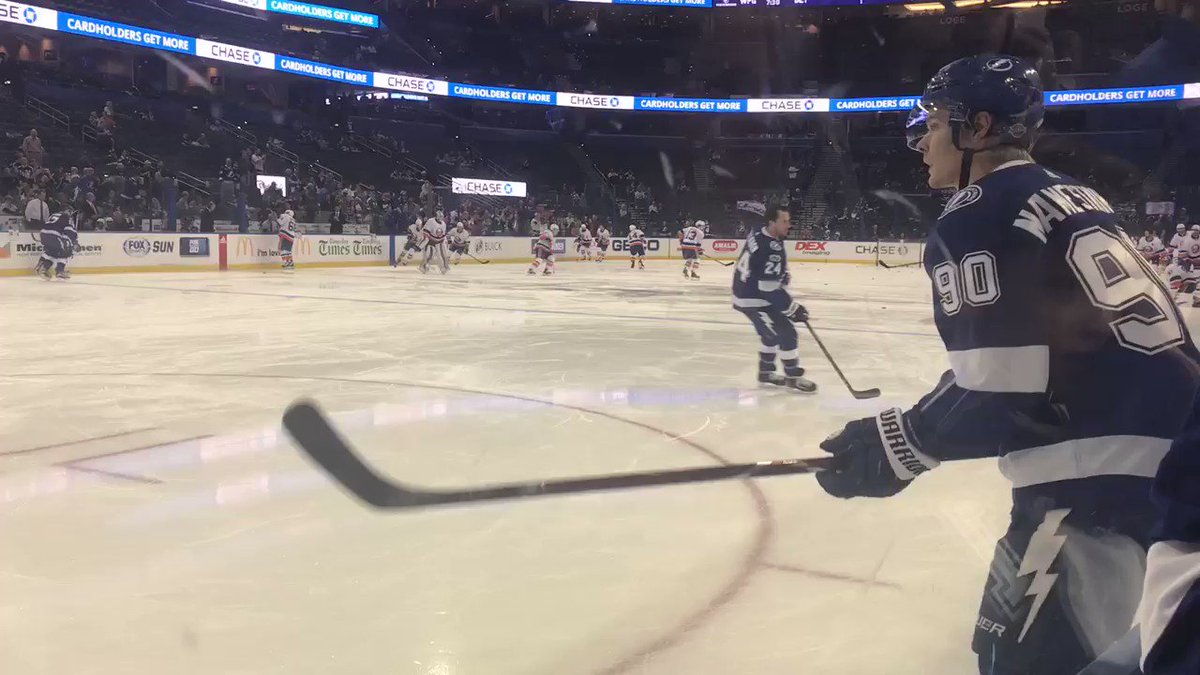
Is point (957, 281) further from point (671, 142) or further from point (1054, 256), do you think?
point (671, 142)

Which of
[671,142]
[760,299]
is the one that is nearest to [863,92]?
[671,142]

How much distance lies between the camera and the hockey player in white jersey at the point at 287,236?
17328 mm

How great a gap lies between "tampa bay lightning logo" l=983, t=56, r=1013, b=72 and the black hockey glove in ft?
13.2

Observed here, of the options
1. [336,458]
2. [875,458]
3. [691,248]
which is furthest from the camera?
[691,248]

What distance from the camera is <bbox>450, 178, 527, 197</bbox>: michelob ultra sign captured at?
29.7 meters

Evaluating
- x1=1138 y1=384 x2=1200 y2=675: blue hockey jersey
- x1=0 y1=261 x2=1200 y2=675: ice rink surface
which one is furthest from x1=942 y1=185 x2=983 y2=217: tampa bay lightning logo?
x1=0 y1=261 x2=1200 y2=675: ice rink surface

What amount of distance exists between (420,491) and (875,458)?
73 cm

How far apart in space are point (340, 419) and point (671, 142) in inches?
1304

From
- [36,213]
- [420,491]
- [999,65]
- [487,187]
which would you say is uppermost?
[487,187]

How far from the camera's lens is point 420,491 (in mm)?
1521

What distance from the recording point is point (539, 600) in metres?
2.31

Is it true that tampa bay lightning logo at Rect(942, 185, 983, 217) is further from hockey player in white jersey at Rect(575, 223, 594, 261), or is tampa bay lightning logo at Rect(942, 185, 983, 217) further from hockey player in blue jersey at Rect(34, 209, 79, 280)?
hockey player in white jersey at Rect(575, 223, 594, 261)

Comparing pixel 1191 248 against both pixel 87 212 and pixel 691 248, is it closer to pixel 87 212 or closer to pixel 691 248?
pixel 691 248

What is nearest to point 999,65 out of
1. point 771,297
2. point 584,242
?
point 771,297
